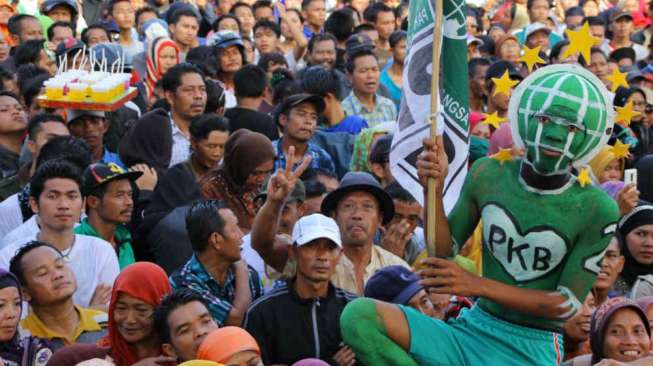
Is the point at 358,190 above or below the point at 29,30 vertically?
below

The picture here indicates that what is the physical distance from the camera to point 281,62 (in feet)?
Result: 40.8

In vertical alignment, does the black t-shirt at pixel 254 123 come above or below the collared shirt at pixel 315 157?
above

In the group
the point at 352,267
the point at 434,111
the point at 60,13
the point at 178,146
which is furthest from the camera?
the point at 60,13

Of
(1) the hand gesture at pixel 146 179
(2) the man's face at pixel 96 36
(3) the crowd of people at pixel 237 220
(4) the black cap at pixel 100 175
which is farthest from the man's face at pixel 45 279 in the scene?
(2) the man's face at pixel 96 36

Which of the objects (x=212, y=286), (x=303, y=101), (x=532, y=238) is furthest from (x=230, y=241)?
(x=303, y=101)

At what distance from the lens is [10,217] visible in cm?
800

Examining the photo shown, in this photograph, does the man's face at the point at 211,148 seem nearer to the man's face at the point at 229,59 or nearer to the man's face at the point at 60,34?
the man's face at the point at 229,59

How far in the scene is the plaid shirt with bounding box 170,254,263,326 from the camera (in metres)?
6.63

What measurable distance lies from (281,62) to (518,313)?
7.44 m

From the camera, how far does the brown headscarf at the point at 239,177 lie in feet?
26.4

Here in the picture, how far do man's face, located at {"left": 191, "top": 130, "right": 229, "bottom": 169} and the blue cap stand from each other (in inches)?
91.1

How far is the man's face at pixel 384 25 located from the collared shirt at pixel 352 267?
778 centimetres

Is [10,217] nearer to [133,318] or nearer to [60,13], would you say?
[133,318]

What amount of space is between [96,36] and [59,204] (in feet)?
17.9
